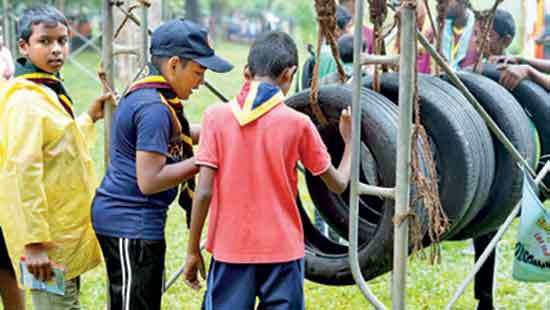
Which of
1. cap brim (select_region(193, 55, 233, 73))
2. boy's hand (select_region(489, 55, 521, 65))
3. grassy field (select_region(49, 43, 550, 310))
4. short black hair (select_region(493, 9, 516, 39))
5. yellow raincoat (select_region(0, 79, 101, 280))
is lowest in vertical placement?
grassy field (select_region(49, 43, 550, 310))

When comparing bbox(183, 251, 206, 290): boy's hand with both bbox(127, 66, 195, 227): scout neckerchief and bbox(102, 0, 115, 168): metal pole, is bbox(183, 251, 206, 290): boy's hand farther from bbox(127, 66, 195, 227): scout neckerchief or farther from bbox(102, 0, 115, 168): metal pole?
bbox(102, 0, 115, 168): metal pole

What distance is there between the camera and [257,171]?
10.1 feet

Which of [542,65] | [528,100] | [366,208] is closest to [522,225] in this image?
[366,208]

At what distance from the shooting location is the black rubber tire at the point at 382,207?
358 cm

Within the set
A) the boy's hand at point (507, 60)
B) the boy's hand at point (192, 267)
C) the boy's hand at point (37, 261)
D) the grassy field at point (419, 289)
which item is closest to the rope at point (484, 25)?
the boy's hand at point (507, 60)

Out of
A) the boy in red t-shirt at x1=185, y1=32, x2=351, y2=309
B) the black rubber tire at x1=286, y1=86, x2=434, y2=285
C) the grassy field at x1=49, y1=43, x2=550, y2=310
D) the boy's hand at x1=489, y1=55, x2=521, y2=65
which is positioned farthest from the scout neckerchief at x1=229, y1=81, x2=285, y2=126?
the grassy field at x1=49, y1=43, x2=550, y2=310

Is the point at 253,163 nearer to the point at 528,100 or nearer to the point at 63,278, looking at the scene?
the point at 63,278

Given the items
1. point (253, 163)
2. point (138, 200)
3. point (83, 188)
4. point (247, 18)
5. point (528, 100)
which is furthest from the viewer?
point (247, 18)

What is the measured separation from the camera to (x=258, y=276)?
10.5ft

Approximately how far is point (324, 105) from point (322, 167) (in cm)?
68

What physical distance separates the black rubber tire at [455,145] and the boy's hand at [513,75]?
29.6 inches

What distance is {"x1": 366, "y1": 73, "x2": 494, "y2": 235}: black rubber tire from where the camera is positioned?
3762mm

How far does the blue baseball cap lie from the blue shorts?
746 mm

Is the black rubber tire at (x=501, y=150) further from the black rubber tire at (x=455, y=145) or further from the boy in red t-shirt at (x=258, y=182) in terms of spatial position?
the boy in red t-shirt at (x=258, y=182)
